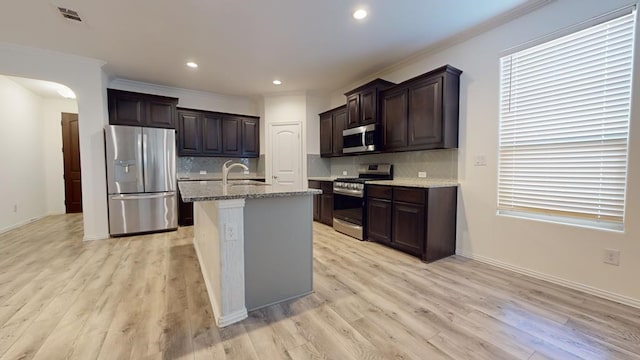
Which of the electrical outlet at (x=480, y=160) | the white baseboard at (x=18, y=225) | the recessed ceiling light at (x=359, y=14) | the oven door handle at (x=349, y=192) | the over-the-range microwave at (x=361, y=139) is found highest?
the recessed ceiling light at (x=359, y=14)

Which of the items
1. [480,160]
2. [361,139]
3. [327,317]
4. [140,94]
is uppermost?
[140,94]

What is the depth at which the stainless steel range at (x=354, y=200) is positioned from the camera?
12.7 feet

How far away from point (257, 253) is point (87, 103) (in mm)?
3787

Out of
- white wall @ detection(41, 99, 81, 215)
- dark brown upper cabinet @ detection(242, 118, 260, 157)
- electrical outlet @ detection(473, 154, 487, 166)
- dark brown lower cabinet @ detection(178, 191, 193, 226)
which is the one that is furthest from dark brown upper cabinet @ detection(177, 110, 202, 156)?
electrical outlet @ detection(473, 154, 487, 166)

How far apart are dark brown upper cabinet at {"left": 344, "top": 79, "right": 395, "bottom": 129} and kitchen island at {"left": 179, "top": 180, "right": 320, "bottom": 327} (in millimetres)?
2271

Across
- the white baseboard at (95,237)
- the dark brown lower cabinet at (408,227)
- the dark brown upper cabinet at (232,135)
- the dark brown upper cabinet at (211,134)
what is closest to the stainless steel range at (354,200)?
the dark brown lower cabinet at (408,227)

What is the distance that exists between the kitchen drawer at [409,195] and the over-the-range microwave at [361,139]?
0.89 metres

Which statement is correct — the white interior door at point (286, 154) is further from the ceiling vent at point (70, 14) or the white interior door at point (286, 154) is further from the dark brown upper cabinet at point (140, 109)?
the ceiling vent at point (70, 14)

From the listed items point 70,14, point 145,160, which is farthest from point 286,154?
point 70,14

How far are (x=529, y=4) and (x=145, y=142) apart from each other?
16.9 feet

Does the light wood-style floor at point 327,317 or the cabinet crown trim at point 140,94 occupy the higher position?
the cabinet crown trim at point 140,94

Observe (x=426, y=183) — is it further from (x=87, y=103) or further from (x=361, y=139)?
(x=87, y=103)

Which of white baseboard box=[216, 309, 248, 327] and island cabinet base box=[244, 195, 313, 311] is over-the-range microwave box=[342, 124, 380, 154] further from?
white baseboard box=[216, 309, 248, 327]

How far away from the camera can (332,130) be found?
5082mm
